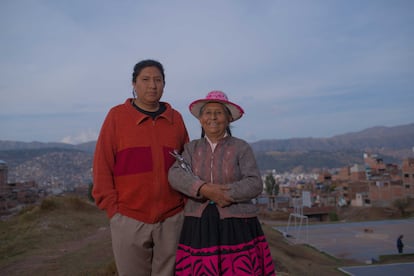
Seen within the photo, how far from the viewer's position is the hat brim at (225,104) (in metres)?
2.63

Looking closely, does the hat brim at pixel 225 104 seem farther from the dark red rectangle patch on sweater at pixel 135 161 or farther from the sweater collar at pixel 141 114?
the dark red rectangle patch on sweater at pixel 135 161

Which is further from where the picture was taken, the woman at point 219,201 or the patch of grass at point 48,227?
the patch of grass at point 48,227

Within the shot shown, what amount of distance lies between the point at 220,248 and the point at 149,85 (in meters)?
1.07

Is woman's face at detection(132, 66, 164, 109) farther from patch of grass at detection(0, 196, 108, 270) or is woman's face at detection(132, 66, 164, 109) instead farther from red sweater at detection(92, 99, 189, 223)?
patch of grass at detection(0, 196, 108, 270)

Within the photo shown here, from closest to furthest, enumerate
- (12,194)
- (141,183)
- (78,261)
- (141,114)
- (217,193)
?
1. (217,193)
2. (141,183)
3. (141,114)
4. (78,261)
5. (12,194)

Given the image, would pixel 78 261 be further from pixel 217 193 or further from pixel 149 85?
pixel 217 193

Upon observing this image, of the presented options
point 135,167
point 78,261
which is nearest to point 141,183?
point 135,167

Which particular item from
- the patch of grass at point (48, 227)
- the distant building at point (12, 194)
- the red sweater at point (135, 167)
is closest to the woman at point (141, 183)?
the red sweater at point (135, 167)

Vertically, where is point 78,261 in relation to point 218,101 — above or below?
below

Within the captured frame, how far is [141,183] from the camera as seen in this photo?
259 centimetres

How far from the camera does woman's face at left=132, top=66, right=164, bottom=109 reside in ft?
8.72

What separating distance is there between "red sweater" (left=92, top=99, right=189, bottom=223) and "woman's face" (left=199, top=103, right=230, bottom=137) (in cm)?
25

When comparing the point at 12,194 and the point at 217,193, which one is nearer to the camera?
the point at 217,193

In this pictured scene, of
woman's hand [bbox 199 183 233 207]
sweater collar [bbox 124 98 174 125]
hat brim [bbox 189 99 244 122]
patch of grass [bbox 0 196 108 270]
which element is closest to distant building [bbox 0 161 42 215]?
patch of grass [bbox 0 196 108 270]
